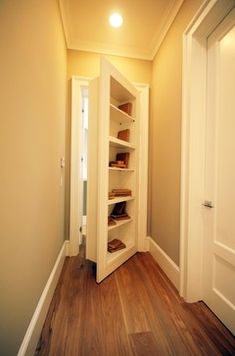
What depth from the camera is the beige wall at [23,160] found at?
71cm

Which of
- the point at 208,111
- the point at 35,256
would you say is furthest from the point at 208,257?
the point at 35,256

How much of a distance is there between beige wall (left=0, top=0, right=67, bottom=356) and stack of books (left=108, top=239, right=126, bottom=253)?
834 mm

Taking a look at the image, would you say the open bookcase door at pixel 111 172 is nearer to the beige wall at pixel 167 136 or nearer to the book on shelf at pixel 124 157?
the book on shelf at pixel 124 157

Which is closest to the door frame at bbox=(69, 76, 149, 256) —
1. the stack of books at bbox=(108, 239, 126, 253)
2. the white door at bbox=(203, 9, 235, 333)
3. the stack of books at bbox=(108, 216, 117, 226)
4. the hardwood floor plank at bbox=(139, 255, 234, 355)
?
the stack of books at bbox=(108, 239, 126, 253)

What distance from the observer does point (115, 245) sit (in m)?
2.09

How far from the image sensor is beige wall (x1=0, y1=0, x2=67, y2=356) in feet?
2.34

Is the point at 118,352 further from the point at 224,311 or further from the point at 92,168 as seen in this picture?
the point at 92,168

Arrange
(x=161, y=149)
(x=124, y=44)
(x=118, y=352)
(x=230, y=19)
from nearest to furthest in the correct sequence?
(x=118, y=352) < (x=230, y=19) < (x=161, y=149) < (x=124, y=44)

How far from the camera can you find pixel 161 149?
6.73 feet

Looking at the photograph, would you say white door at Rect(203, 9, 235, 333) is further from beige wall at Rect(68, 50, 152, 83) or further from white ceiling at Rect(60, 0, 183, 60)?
beige wall at Rect(68, 50, 152, 83)

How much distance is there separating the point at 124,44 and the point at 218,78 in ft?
4.81

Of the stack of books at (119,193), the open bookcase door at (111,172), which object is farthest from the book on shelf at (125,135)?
the stack of books at (119,193)

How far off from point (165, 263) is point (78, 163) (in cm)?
155

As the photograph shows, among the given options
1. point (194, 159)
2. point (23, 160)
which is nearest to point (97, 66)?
point (194, 159)
